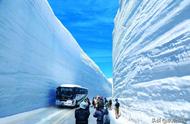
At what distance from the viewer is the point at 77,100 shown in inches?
1225

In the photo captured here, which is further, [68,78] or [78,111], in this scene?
[68,78]

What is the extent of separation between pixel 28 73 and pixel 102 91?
51115 mm

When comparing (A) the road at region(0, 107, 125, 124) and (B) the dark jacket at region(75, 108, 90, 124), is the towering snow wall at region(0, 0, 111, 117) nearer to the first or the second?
(A) the road at region(0, 107, 125, 124)

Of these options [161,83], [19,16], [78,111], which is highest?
[19,16]

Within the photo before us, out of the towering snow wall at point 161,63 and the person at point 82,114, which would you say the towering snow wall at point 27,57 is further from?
the person at point 82,114

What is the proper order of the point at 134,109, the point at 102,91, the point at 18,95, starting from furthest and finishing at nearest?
the point at 102,91
the point at 18,95
the point at 134,109

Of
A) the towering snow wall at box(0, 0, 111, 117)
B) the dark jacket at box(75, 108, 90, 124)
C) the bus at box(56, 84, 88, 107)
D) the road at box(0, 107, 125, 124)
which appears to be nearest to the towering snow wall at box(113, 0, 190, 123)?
the dark jacket at box(75, 108, 90, 124)

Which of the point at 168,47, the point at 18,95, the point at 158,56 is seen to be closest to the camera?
the point at 168,47

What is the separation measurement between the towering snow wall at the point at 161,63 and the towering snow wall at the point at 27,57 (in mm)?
8618

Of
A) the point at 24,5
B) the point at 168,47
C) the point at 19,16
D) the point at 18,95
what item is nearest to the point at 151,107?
the point at 168,47

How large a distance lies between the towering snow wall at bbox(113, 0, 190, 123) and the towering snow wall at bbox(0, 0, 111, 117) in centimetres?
862

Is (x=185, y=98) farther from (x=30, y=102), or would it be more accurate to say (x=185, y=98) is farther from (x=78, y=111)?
(x=30, y=102)

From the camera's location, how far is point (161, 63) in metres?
11.0

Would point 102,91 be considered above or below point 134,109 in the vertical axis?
above
